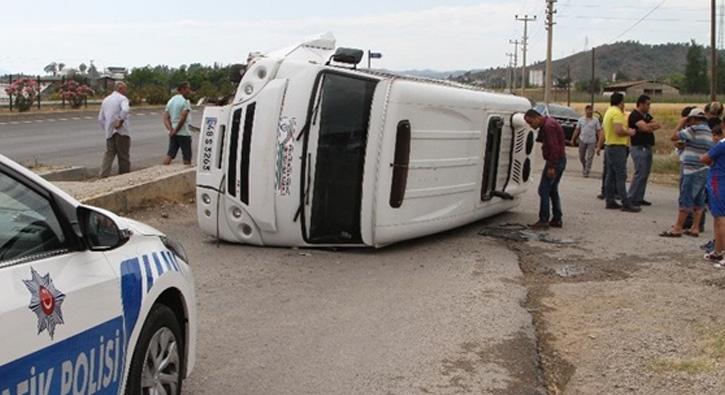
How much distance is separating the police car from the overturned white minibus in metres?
4.39

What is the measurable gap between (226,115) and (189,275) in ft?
14.8

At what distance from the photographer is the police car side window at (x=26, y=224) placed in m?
3.25

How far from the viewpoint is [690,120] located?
36.8 feet

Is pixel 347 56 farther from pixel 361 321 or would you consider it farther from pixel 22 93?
pixel 22 93

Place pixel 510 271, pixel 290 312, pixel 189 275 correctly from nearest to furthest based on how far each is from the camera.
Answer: pixel 189 275 → pixel 290 312 → pixel 510 271

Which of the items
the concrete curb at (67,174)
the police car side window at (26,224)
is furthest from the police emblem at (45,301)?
the concrete curb at (67,174)

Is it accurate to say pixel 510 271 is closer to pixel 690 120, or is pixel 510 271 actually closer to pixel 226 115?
pixel 226 115

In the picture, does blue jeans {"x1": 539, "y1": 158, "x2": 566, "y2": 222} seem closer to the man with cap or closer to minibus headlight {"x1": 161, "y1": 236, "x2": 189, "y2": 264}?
the man with cap

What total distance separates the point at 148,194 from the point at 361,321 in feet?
18.0

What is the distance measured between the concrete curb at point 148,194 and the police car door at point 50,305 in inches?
231

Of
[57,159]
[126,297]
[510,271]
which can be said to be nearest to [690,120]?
[510,271]

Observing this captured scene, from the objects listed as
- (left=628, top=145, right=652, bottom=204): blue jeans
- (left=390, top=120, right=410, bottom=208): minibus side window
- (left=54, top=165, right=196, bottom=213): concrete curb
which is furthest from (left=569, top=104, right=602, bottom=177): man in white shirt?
(left=390, top=120, right=410, bottom=208): minibus side window

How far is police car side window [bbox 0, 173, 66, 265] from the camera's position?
10.7ft

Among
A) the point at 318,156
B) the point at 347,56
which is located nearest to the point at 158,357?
the point at 318,156
